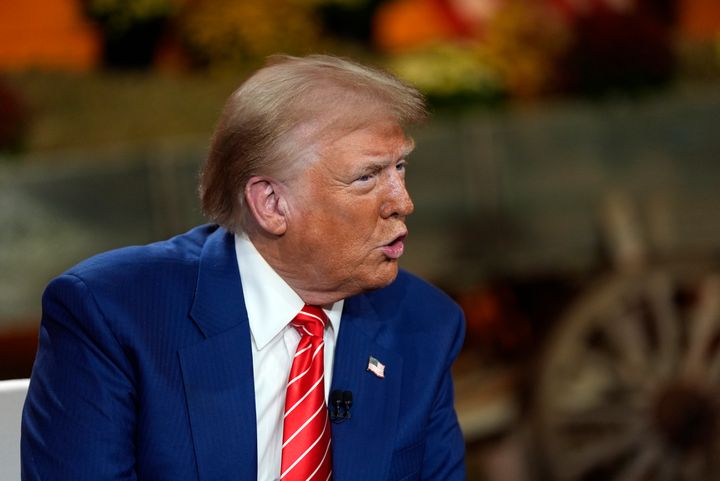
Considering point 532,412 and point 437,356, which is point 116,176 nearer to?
point 532,412

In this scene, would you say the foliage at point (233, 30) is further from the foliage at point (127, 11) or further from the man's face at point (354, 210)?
the man's face at point (354, 210)

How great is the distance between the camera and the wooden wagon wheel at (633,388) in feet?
15.0

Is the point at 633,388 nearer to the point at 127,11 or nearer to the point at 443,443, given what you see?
the point at 127,11

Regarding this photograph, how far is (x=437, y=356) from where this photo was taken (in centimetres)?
186

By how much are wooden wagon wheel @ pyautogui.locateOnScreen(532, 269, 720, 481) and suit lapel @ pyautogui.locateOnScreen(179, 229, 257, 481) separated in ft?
10.1

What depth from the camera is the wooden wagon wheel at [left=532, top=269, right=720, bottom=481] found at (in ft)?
15.0

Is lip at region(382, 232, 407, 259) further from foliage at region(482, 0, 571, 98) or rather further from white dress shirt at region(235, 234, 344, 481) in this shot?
foliage at region(482, 0, 571, 98)

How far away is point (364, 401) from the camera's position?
69.4 inches

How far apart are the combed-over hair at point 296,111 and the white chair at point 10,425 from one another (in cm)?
46

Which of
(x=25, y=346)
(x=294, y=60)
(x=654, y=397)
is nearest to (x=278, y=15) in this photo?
(x=25, y=346)

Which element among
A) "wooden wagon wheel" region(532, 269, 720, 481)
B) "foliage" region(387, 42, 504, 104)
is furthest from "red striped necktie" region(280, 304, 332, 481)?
"foliage" region(387, 42, 504, 104)

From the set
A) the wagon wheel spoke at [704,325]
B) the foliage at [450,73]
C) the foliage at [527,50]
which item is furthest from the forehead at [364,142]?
the foliage at [527,50]

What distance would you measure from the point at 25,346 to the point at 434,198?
1.77 m

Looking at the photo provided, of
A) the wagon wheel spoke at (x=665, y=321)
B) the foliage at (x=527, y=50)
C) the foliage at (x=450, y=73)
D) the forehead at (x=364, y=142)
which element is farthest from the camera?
the foliage at (x=527, y=50)
